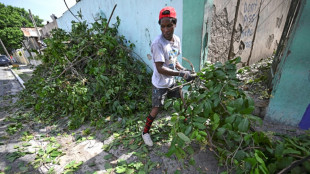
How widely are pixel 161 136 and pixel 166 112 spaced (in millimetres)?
669

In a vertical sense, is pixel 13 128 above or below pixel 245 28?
below

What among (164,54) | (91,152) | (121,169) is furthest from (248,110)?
(91,152)

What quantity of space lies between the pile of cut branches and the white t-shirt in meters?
1.10

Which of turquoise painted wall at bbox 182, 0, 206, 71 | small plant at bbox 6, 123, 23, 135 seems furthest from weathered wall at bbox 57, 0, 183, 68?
small plant at bbox 6, 123, 23, 135

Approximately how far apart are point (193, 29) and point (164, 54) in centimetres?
95

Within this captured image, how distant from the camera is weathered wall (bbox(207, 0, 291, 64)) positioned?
2463 mm

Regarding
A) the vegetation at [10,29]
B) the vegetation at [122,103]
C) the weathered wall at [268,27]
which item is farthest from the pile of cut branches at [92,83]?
the vegetation at [10,29]

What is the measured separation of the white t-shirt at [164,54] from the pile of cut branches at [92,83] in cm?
110

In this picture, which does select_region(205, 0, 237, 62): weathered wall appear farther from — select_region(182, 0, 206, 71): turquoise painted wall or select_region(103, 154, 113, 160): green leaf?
select_region(103, 154, 113, 160): green leaf

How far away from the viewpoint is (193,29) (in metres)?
2.25

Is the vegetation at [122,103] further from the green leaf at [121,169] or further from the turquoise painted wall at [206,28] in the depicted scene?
the turquoise painted wall at [206,28]

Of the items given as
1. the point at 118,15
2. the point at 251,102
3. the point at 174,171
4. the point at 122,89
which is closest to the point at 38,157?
the point at 122,89

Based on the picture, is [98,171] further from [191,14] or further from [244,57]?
[244,57]

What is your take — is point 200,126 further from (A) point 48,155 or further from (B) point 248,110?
(A) point 48,155
